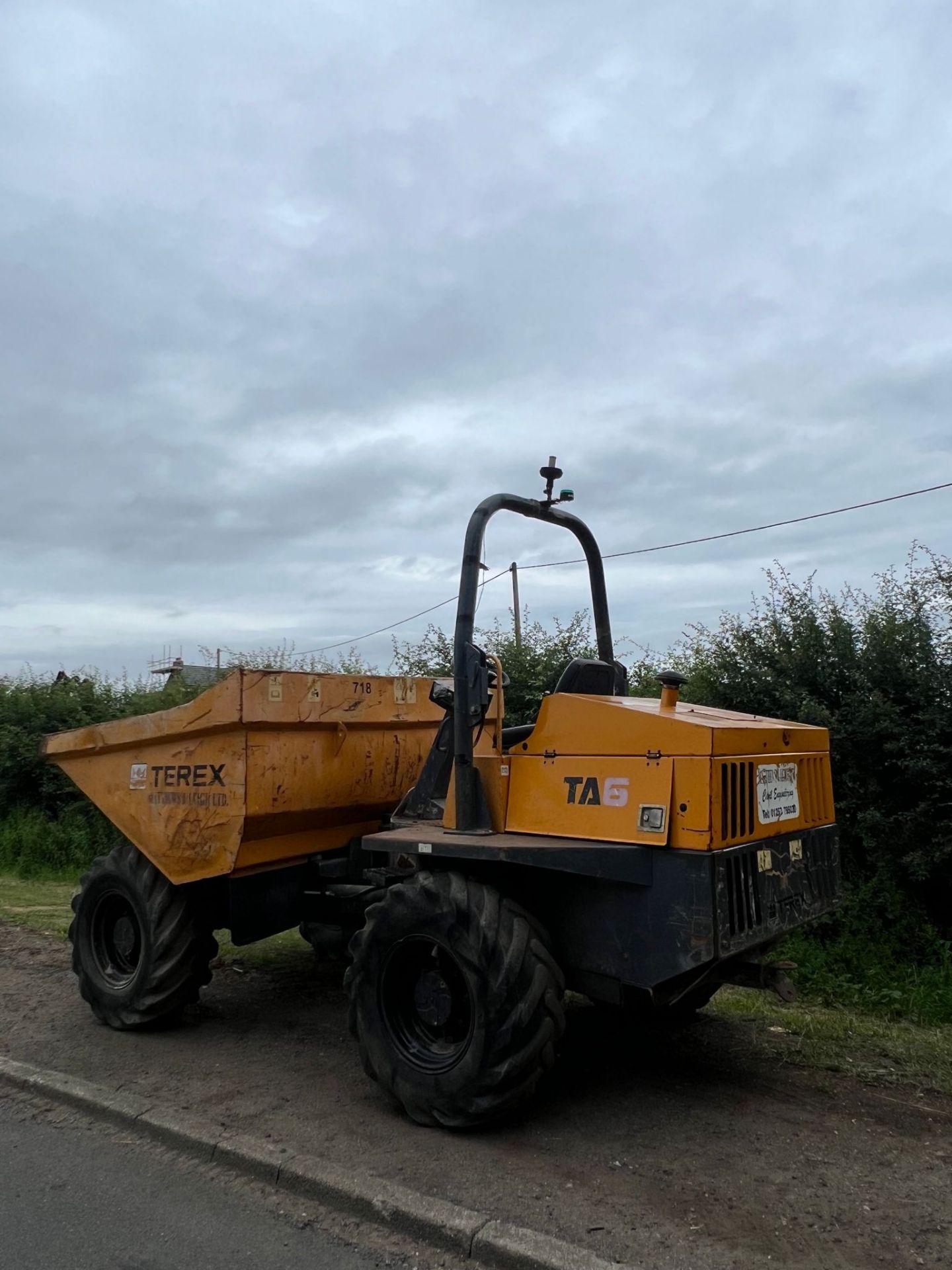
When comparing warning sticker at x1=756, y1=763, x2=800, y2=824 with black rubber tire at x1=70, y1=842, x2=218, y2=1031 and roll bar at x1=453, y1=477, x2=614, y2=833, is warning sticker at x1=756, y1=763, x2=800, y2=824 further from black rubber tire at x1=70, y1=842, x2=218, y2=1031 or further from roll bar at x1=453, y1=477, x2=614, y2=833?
black rubber tire at x1=70, y1=842, x2=218, y2=1031

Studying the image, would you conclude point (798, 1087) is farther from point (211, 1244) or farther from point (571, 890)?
point (211, 1244)

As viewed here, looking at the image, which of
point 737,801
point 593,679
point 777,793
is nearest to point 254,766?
point 593,679

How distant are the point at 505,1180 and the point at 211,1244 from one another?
3.61 ft

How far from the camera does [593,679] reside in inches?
215

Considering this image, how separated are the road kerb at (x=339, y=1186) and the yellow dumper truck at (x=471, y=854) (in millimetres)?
635

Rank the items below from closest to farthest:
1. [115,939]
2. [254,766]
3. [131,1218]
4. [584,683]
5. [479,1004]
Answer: [131,1218] < [479,1004] < [584,683] < [254,766] < [115,939]

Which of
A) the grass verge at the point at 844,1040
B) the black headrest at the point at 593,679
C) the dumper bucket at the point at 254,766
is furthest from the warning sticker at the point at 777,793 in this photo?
the dumper bucket at the point at 254,766

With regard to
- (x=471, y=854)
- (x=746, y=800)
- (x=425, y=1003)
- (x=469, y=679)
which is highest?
(x=469, y=679)

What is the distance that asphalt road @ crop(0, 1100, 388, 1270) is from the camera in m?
3.59

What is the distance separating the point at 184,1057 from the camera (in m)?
5.64

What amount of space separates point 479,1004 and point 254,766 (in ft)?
6.21

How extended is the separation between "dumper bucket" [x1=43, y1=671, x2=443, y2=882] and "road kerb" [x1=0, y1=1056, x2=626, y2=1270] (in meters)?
Answer: 1.28

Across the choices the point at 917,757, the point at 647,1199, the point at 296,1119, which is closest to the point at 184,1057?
the point at 296,1119

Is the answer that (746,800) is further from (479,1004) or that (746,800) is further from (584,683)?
(479,1004)
